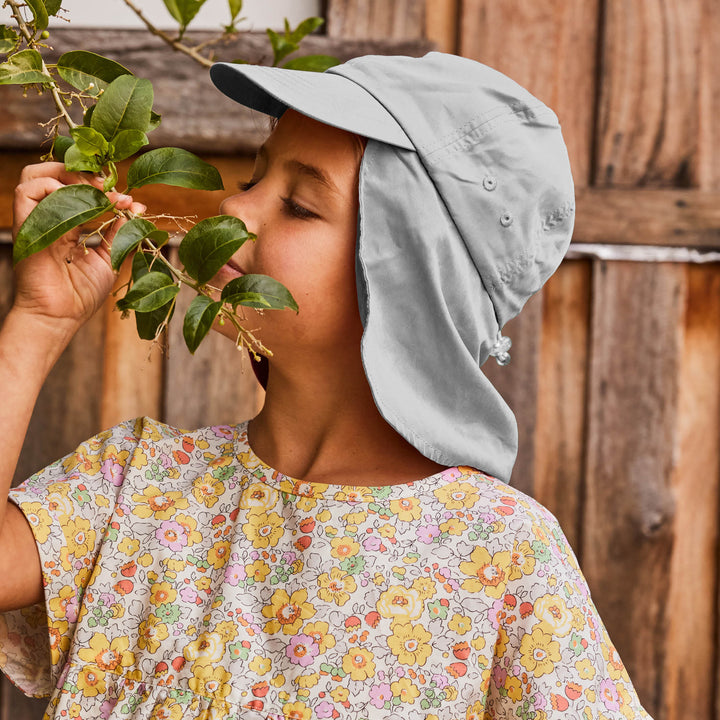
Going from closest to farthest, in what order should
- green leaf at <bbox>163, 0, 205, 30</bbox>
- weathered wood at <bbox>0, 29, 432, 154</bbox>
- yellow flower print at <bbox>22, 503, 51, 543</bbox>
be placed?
yellow flower print at <bbox>22, 503, 51, 543</bbox>, green leaf at <bbox>163, 0, 205, 30</bbox>, weathered wood at <bbox>0, 29, 432, 154</bbox>

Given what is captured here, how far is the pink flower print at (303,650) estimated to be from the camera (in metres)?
1.05

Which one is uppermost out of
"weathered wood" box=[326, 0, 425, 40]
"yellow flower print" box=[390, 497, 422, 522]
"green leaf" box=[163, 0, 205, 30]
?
"weathered wood" box=[326, 0, 425, 40]

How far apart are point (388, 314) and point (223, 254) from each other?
0.31m

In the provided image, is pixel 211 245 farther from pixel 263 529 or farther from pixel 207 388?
pixel 207 388

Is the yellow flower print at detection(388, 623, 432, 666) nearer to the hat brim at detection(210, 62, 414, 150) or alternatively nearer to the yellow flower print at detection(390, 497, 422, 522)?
the yellow flower print at detection(390, 497, 422, 522)

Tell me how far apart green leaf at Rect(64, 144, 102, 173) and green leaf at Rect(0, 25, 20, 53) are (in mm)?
136

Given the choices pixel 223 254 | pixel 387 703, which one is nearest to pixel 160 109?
pixel 223 254

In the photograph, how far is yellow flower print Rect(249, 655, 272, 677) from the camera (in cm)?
106

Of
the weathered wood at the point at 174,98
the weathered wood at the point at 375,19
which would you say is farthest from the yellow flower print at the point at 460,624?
the weathered wood at the point at 375,19

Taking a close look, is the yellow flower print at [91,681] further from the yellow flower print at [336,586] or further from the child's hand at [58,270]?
the child's hand at [58,270]

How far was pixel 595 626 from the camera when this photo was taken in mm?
1073

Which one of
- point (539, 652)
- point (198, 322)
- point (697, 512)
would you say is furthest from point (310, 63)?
point (697, 512)

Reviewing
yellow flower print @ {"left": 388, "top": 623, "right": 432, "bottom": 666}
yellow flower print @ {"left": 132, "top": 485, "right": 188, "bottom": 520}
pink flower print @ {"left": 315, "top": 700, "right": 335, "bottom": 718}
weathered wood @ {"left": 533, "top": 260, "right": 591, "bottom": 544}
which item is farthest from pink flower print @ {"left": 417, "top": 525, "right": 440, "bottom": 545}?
weathered wood @ {"left": 533, "top": 260, "right": 591, "bottom": 544}

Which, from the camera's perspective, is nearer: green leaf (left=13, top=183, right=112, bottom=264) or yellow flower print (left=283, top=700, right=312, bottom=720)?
green leaf (left=13, top=183, right=112, bottom=264)
